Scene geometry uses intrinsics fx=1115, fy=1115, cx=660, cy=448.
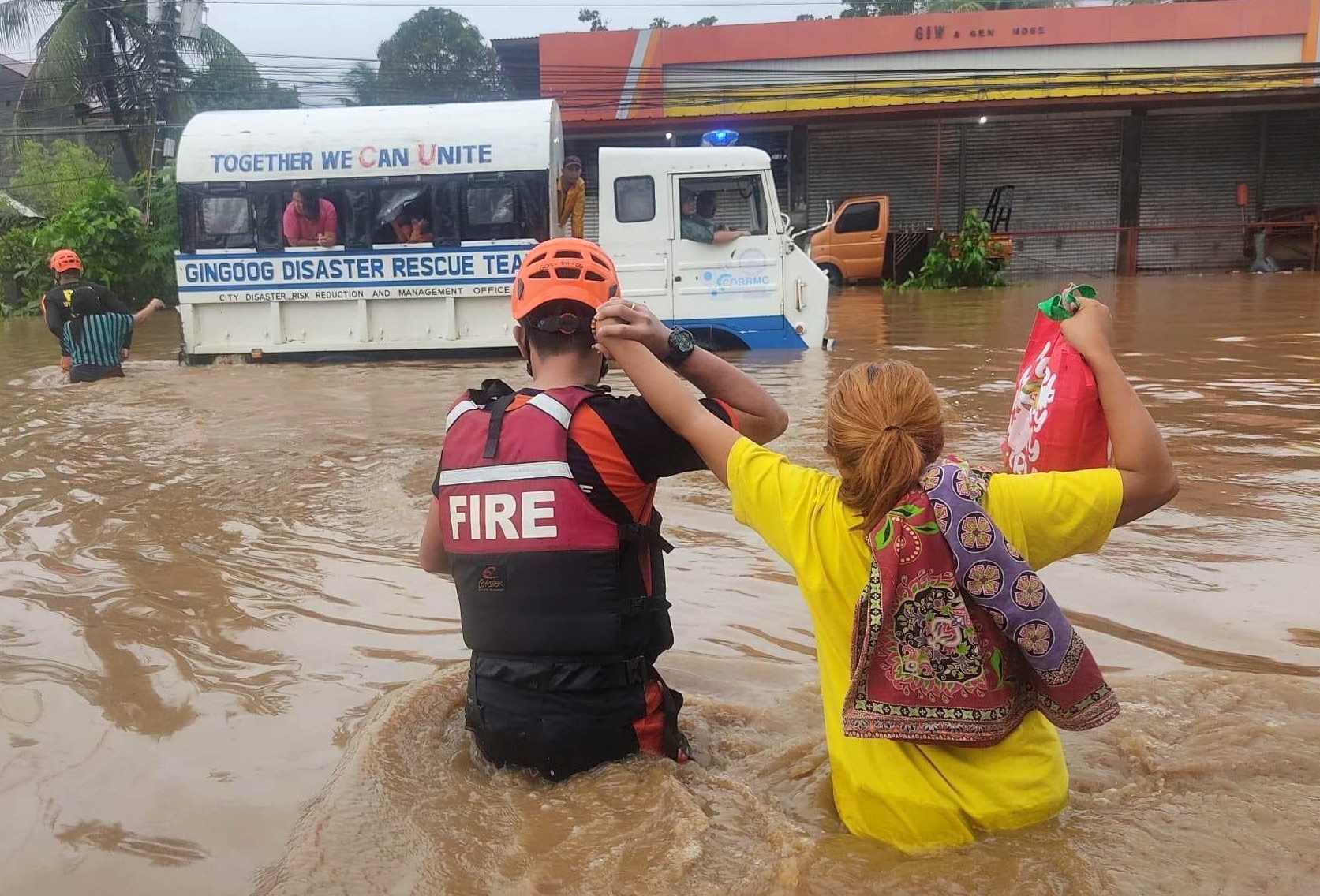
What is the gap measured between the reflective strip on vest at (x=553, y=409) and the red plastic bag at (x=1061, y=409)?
1.01m

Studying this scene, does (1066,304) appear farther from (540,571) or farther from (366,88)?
(366,88)

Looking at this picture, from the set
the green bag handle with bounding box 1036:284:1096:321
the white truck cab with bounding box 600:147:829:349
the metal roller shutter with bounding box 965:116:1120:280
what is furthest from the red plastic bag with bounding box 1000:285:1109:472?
the metal roller shutter with bounding box 965:116:1120:280

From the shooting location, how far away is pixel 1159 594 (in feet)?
13.4

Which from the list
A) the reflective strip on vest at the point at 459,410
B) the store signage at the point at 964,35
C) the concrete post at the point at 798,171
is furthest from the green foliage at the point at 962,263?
the reflective strip on vest at the point at 459,410

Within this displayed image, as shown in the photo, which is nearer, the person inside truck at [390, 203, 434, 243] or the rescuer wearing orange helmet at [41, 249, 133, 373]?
the rescuer wearing orange helmet at [41, 249, 133, 373]

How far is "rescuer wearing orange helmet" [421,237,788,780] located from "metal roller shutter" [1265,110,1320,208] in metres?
26.7

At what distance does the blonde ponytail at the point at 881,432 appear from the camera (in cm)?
193

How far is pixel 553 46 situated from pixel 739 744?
27386 mm

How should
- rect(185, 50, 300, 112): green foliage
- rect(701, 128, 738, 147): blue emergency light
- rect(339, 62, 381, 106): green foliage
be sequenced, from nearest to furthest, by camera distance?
rect(701, 128, 738, 147): blue emergency light
rect(185, 50, 300, 112): green foliage
rect(339, 62, 381, 106): green foliage

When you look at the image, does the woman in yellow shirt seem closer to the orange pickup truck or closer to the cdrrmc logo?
the cdrrmc logo

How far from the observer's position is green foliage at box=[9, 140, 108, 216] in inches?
1009

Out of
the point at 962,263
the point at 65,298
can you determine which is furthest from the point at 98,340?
the point at 962,263

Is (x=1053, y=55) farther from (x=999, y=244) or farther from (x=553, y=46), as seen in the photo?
(x=553, y=46)

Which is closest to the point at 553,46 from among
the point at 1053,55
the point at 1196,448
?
the point at 1053,55
